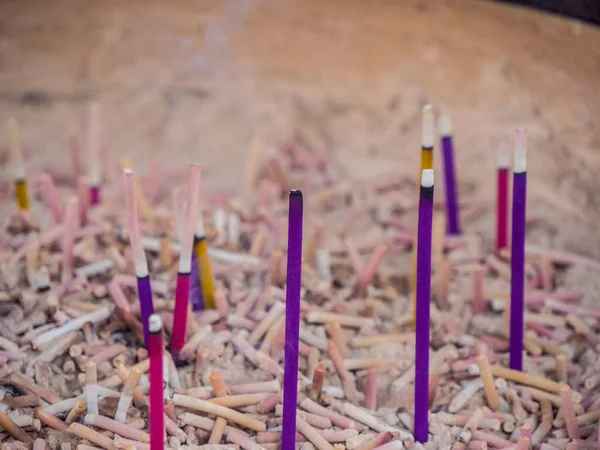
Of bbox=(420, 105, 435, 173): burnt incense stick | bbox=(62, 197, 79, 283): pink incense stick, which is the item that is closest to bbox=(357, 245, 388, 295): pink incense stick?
bbox=(420, 105, 435, 173): burnt incense stick

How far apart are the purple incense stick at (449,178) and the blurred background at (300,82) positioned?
22 cm

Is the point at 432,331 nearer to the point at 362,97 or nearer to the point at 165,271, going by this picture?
the point at 165,271

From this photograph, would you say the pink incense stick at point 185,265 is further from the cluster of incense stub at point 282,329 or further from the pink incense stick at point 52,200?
the pink incense stick at point 52,200

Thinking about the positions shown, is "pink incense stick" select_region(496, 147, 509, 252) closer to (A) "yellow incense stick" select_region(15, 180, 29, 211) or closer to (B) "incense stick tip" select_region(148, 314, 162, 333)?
(B) "incense stick tip" select_region(148, 314, 162, 333)

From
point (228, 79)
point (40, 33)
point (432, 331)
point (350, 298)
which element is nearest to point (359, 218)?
point (350, 298)

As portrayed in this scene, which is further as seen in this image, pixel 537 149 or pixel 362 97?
pixel 362 97

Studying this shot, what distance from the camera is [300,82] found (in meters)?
2.22

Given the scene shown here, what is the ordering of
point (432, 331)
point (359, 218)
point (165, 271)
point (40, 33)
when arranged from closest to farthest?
1. point (432, 331)
2. point (165, 271)
3. point (359, 218)
4. point (40, 33)

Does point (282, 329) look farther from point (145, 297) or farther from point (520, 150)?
point (520, 150)

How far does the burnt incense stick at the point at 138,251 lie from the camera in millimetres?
1083

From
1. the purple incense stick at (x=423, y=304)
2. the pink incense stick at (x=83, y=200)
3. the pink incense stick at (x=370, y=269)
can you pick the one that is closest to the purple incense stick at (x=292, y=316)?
the purple incense stick at (x=423, y=304)

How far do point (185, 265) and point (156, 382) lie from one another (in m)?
0.26

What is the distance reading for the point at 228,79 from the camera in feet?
7.36

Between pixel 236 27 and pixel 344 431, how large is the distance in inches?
56.7
